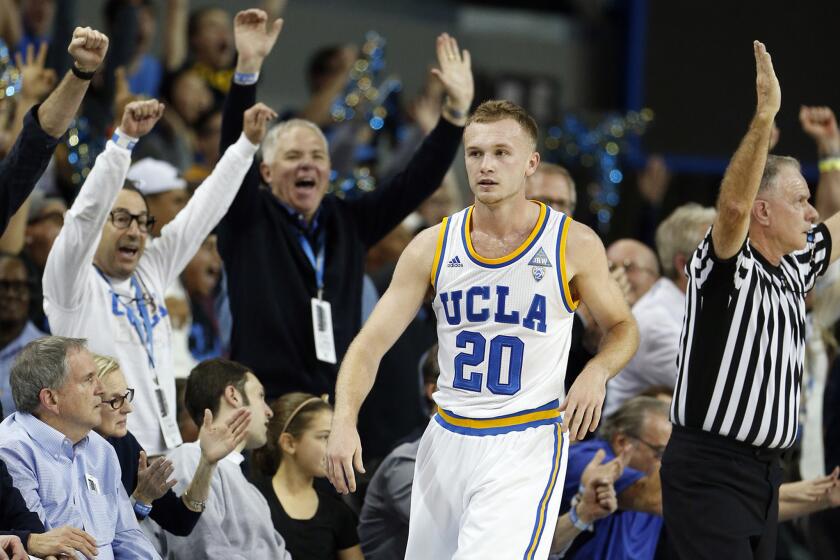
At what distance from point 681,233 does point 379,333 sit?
107 inches

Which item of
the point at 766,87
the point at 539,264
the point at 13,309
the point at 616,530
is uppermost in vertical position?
the point at 766,87

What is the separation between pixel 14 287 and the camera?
6535 millimetres

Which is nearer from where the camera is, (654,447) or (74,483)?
(74,483)

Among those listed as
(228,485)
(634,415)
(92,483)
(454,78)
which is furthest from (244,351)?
(634,415)

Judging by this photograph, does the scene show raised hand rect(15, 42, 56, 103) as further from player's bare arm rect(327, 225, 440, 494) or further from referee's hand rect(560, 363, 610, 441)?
referee's hand rect(560, 363, 610, 441)

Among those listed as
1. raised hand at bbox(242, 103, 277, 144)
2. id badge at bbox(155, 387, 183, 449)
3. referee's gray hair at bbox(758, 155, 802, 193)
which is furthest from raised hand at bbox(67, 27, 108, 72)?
referee's gray hair at bbox(758, 155, 802, 193)

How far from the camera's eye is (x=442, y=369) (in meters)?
4.90

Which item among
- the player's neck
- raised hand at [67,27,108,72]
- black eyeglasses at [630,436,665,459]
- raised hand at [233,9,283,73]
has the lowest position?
black eyeglasses at [630,436,665,459]

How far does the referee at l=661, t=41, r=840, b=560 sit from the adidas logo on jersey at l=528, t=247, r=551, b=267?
2.39 ft

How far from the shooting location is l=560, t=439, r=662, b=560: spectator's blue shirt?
629 cm

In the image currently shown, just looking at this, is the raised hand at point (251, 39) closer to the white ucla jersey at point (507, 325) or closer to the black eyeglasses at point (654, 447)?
the white ucla jersey at point (507, 325)

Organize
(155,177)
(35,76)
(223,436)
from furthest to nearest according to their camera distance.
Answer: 1. (155,177)
2. (35,76)
3. (223,436)

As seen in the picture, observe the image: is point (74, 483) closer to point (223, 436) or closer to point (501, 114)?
point (223, 436)

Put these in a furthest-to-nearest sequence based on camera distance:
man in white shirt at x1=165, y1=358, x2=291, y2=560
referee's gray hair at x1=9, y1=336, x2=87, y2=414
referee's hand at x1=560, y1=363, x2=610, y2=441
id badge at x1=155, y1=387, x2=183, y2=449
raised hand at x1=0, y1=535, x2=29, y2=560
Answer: id badge at x1=155, y1=387, x2=183, y2=449
man in white shirt at x1=165, y1=358, x2=291, y2=560
referee's gray hair at x1=9, y1=336, x2=87, y2=414
raised hand at x1=0, y1=535, x2=29, y2=560
referee's hand at x1=560, y1=363, x2=610, y2=441
